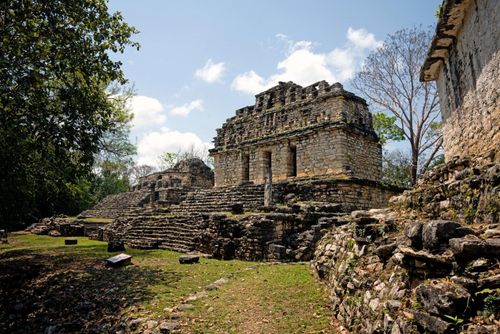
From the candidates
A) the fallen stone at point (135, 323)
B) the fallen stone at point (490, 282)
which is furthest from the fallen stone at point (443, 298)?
the fallen stone at point (135, 323)

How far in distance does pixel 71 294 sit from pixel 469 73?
931 centimetres

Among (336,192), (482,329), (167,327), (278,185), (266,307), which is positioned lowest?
(167,327)

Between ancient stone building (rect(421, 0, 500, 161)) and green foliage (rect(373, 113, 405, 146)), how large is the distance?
522 inches

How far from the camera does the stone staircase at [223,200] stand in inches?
611

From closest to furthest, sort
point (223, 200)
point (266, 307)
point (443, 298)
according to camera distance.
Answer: point (443, 298), point (266, 307), point (223, 200)

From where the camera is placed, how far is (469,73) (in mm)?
6426

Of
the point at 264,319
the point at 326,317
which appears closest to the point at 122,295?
the point at 264,319

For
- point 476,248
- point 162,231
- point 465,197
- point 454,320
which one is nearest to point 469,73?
point 465,197

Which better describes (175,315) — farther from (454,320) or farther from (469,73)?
(469,73)

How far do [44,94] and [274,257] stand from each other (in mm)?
7700

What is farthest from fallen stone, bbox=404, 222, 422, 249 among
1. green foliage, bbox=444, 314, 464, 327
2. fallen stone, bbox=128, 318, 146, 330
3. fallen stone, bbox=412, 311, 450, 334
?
fallen stone, bbox=128, 318, 146, 330

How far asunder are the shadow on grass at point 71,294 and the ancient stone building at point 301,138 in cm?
1057

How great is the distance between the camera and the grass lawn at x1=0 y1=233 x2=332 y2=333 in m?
5.05

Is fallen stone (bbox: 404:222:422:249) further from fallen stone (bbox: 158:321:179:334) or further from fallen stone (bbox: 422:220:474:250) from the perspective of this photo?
fallen stone (bbox: 158:321:179:334)
